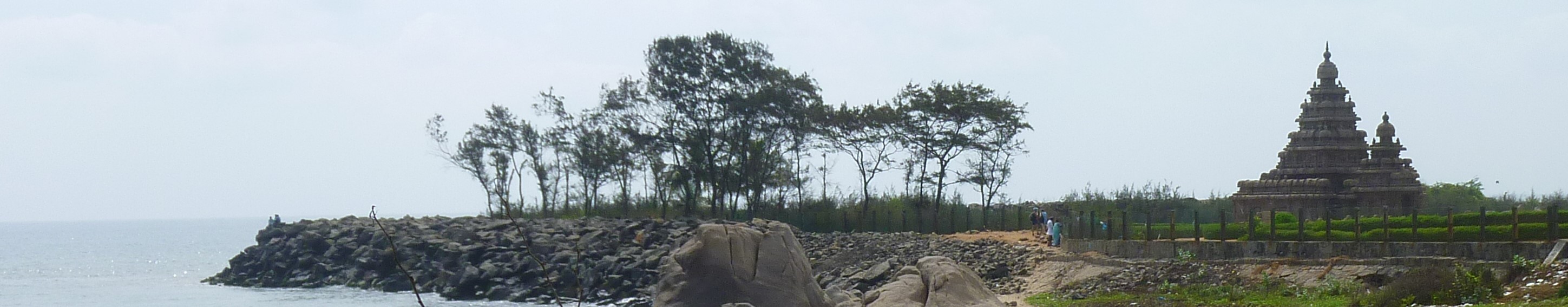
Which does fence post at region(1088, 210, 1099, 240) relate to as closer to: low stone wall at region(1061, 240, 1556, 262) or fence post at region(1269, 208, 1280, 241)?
low stone wall at region(1061, 240, 1556, 262)

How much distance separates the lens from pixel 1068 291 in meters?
26.6

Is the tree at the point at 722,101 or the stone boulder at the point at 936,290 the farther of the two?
the tree at the point at 722,101

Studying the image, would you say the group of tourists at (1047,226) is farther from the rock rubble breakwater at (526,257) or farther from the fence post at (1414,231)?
the fence post at (1414,231)

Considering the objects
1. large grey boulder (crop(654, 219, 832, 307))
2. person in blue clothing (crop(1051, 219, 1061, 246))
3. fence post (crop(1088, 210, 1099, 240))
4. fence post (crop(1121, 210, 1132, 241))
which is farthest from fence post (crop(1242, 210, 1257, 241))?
large grey boulder (crop(654, 219, 832, 307))

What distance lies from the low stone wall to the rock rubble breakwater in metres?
3.14

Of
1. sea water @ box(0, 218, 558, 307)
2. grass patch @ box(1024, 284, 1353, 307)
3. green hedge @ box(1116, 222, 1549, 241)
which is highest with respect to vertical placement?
green hedge @ box(1116, 222, 1549, 241)

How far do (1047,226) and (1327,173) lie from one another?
27.3 feet

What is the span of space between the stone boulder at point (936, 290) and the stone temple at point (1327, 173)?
24.7 meters

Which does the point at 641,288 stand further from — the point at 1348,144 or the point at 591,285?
the point at 1348,144

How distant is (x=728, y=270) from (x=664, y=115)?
132 feet

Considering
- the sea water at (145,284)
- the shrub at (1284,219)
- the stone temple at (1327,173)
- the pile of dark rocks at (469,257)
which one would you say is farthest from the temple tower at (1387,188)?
the sea water at (145,284)

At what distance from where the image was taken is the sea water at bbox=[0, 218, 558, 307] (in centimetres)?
4094

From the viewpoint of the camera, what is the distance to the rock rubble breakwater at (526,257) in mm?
35125

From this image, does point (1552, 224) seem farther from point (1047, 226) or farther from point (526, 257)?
point (526, 257)
